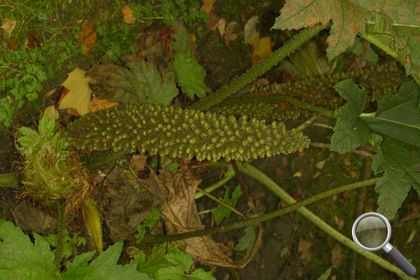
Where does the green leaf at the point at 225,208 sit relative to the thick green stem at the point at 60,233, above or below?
below

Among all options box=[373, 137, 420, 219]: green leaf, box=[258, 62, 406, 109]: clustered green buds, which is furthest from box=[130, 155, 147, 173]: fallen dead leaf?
box=[373, 137, 420, 219]: green leaf

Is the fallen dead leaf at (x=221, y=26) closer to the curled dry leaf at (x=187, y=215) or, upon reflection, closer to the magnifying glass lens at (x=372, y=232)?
the curled dry leaf at (x=187, y=215)

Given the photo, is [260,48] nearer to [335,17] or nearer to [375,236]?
[375,236]

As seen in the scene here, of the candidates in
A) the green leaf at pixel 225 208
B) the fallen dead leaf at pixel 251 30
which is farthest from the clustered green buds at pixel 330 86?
the green leaf at pixel 225 208

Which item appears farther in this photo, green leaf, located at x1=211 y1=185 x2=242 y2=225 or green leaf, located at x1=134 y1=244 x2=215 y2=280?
green leaf, located at x1=211 y1=185 x2=242 y2=225

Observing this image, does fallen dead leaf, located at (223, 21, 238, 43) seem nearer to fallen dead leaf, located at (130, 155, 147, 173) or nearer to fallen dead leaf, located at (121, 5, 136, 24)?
fallen dead leaf, located at (121, 5, 136, 24)

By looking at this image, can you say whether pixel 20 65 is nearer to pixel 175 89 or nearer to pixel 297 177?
pixel 175 89
